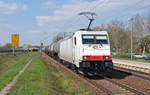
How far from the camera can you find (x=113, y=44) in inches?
2598

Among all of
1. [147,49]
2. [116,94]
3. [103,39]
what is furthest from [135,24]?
[116,94]

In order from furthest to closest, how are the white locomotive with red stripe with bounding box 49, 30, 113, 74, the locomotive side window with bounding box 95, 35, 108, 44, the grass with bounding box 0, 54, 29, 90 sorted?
the locomotive side window with bounding box 95, 35, 108, 44 → the white locomotive with red stripe with bounding box 49, 30, 113, 74 → the grass with bounding box 0, 54, 29, 90

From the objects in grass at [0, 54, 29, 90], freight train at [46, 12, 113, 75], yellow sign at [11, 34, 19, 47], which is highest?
yellow sign at [11, 34, 19, 47]

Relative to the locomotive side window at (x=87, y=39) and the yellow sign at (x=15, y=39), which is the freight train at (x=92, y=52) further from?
the yellow sign at (x=15, y=39)

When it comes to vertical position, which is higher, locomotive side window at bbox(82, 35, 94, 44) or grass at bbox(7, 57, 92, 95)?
locomotive side window at bbox(82, 35, 94, 44)

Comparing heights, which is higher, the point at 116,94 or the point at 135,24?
the point at 135,24

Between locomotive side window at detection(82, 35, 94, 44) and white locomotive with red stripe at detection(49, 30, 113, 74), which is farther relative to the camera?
locomotive side window at detection(82, 35, 94, 44)

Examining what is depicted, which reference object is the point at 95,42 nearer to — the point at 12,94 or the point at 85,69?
the point at 85,69

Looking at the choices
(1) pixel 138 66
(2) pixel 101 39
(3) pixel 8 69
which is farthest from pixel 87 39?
(3) pixel 8 69

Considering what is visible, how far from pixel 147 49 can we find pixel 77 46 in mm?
55569

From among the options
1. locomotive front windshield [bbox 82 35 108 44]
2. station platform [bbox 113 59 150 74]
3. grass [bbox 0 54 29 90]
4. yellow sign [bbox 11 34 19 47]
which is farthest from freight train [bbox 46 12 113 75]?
yellow sign [bbox 11 34 19 47]

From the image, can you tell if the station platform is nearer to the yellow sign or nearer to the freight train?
the freight train

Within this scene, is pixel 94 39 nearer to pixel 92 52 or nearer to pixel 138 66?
pixel 92 52

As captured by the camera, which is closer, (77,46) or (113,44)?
(77,46)
